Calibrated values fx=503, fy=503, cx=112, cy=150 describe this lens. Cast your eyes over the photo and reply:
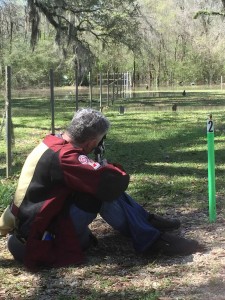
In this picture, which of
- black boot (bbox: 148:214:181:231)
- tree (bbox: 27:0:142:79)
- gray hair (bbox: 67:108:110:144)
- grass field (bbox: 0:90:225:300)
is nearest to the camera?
grass field (bbox: 0:90:225:300)

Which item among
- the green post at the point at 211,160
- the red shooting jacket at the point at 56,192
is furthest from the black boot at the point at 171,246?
the green post at the point at 211,160

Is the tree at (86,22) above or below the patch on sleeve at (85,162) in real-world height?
above

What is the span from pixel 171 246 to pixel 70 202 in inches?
31.5

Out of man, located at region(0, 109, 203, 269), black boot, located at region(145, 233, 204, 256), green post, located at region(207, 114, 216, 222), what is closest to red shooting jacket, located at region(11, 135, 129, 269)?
man, located at region(0, 109, 203, 269)

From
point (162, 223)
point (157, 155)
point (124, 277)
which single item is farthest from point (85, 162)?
point (157, 155)

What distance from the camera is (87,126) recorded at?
3.48 m

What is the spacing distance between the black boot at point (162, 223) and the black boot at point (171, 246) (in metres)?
0.27

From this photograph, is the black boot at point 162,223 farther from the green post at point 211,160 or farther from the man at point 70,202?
the green post at point 211,160

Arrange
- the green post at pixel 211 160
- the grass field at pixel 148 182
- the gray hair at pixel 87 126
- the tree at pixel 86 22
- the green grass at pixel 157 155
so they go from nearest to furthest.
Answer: the grass field at pixel 148 182
the gray hair at pixel 87 126
the green post at pixel 211 160
the green grass at pixel 157 155
the tree at pixel 86 22

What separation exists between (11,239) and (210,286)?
1.50 metres

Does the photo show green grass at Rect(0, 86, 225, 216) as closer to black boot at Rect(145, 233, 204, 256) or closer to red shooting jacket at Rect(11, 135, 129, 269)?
black boot at Rect(145, 233, 204, 256)

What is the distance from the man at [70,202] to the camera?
11.1 feet

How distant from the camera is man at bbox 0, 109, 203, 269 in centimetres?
338

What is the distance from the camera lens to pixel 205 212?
4.88 meters
